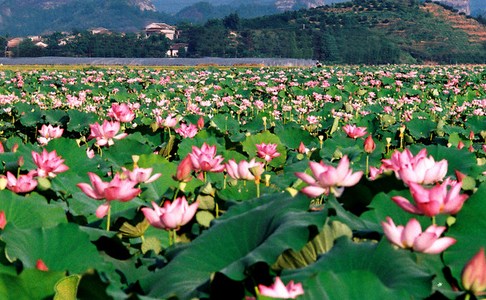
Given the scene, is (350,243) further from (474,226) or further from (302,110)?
(302,110)

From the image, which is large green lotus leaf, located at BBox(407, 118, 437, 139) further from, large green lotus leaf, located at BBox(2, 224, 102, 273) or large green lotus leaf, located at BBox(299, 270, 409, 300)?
large green lotus leaf, located at BBox(299, 270, 409, 300)

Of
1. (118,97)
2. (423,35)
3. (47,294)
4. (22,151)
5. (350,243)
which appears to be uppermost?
(350,243)

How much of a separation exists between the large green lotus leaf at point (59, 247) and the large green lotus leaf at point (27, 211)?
36 cm

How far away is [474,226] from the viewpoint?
64.9 inches

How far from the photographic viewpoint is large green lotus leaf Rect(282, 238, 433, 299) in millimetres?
1146

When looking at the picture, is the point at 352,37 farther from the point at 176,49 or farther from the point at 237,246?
the point at 237,246

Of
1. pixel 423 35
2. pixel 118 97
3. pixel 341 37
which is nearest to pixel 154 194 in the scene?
pixel 118 97

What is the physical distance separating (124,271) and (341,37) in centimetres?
7522

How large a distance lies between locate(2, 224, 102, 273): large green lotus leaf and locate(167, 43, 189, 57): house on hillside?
81035 millimetres

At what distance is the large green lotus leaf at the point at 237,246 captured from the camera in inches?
55.2

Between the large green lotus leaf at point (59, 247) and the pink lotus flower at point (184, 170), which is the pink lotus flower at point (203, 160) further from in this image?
the large green lotus leaf at point (59, 247)

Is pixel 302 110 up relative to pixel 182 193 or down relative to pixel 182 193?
down

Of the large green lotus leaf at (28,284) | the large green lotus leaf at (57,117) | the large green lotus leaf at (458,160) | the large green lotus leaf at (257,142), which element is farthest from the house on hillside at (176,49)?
the large green lotus leaf at (28,284)

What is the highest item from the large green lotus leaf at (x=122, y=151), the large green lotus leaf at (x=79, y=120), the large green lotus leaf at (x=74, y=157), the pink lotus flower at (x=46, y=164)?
the pink lotus flower at (x=46, y=164)
